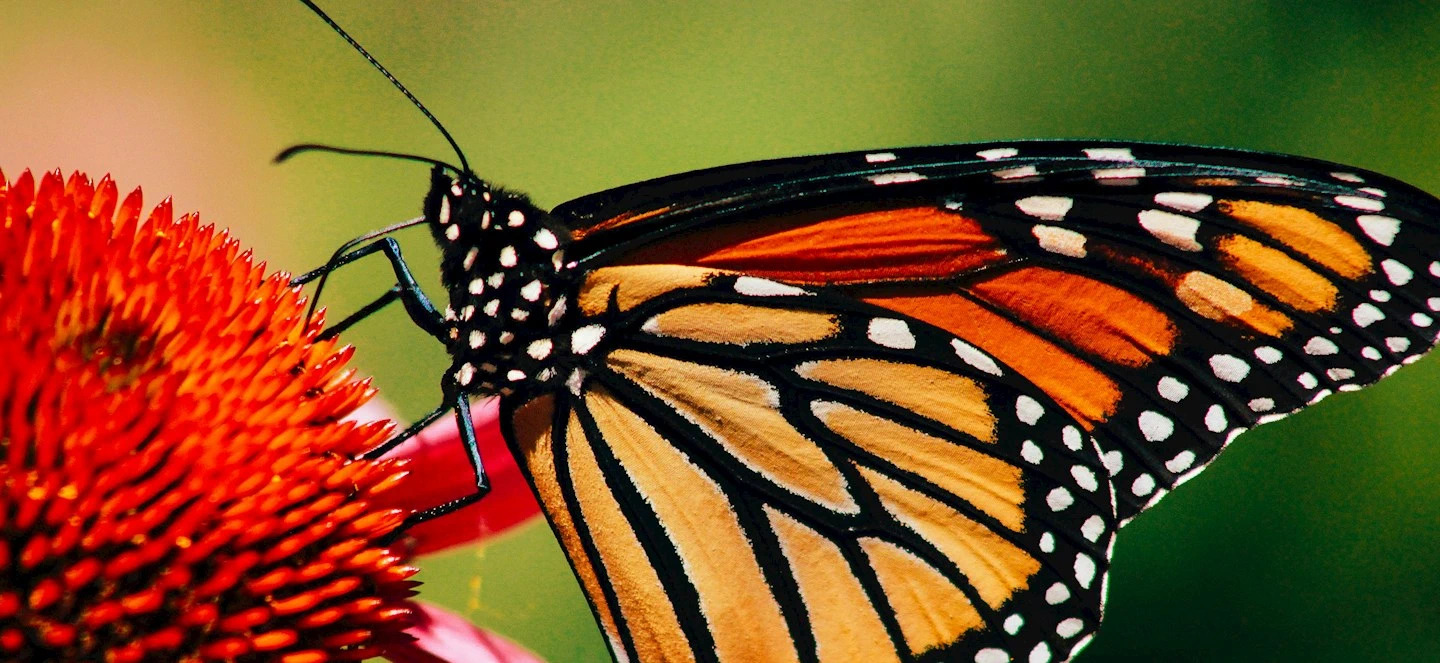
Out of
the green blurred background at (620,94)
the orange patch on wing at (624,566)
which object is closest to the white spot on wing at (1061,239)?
the orange patch on wing at (624,566)

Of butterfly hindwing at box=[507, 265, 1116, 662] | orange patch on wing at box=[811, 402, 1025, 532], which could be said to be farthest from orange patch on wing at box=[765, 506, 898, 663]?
orange patch on wing at box=[811, 402, 1025, 532]

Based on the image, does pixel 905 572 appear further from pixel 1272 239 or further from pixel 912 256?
pixel 1272 239

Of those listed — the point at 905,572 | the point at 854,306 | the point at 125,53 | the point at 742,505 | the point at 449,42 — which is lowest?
the point at 905,572

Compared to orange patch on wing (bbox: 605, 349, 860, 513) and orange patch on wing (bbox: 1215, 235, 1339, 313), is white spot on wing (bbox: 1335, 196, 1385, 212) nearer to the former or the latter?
orange patch on wing (bbox: 1215, 235, 1339, 313)

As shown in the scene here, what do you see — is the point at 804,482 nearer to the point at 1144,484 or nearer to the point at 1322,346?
the point at 1144,484

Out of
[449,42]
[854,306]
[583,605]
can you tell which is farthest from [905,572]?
[449,42]
